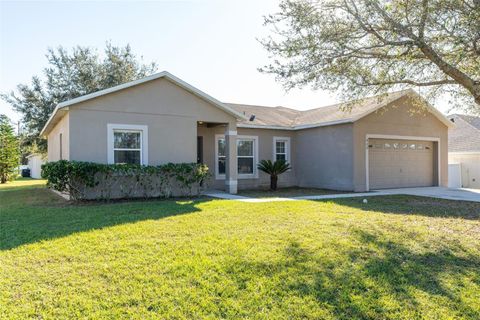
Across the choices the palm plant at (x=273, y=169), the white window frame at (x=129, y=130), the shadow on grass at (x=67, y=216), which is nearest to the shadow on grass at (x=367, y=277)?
the shadow on grass at (x=67, y=216)

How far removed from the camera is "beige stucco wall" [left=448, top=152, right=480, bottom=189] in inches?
756

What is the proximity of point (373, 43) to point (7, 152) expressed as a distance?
24.5 m

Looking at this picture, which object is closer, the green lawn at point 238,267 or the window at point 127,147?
the green lawn at point 238,267

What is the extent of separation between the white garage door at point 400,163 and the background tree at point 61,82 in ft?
63.8

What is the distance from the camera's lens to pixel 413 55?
28.0 ft

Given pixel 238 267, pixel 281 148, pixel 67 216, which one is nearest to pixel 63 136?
pixel 67 216

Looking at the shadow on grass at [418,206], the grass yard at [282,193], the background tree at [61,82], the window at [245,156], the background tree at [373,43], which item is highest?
the background tree at [61,82]

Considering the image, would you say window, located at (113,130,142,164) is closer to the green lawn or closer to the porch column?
the porch column

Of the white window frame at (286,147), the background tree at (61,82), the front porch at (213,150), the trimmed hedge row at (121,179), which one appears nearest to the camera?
the trimmed hedge row at (121,179)

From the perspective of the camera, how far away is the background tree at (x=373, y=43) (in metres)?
7.76

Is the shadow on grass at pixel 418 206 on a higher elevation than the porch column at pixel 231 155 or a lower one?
lower

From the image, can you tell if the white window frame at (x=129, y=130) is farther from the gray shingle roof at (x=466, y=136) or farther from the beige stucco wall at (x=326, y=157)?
the gray shingle roof at (x=466, y=136)

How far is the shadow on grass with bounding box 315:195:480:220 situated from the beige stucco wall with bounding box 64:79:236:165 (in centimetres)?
573

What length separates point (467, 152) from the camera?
19938 mm
